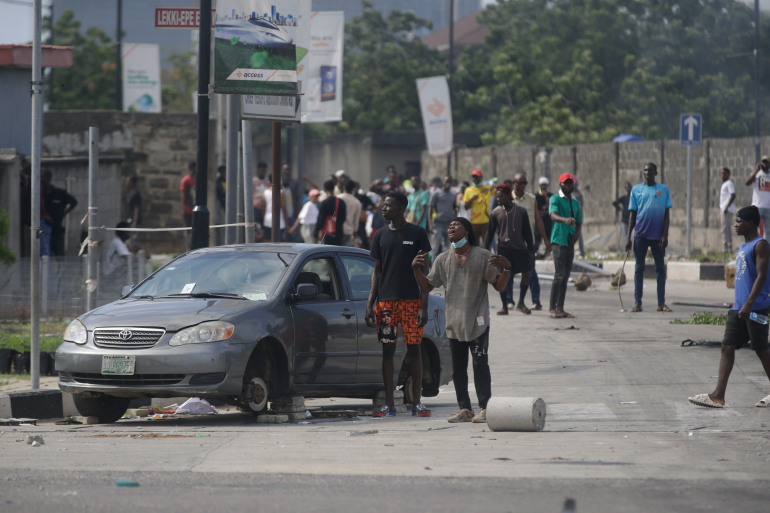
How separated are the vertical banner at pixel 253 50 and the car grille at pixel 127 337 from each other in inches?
176

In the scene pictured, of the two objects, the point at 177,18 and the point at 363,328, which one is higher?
the point at 177,18

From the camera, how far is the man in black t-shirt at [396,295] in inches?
429

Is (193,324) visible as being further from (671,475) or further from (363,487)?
(671,475)

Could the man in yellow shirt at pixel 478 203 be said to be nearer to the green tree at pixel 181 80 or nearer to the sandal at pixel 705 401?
the sandal at pixel 705 401

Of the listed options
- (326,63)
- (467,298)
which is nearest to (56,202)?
(326,63)

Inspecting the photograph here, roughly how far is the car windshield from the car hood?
0.69 feet

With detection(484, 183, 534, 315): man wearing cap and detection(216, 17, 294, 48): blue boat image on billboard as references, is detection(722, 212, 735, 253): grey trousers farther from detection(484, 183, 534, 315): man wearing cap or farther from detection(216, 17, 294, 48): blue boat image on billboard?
detection(216, 17, 294, 48): blue boat image on billboard

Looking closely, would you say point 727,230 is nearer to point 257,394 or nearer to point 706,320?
point 706,320

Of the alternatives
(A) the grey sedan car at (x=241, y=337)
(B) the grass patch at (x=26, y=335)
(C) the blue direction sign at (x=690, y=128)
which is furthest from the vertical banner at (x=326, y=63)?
(A) the grey sedan car at (x=241, y=337)

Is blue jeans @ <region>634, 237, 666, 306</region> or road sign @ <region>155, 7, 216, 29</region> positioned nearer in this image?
road sign @ <region>155, 7, 216, 29</region>

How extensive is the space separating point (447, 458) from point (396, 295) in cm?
291

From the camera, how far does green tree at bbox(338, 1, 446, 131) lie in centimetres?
6712

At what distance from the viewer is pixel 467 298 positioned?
1036 cm

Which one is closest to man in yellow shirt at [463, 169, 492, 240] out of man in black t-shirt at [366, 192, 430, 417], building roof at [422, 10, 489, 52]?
man in black t-shirt at [366, 192, 430, 417]
